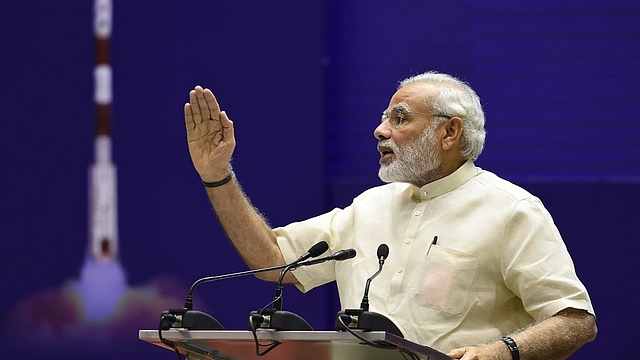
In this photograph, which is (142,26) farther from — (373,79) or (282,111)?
(373,79)

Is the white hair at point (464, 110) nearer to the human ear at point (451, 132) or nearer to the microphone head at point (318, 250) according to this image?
the human ear at point (451, 132)

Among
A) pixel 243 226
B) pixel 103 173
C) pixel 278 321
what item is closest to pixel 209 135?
pixel 243 226

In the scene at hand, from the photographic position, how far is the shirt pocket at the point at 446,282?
2.73 meters

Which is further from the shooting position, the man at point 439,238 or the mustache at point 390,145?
the mustache at point 390,145

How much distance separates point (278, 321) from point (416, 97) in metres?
1.10

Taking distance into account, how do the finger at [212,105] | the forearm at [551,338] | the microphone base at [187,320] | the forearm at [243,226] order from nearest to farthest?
the microphone base at [187,320], the forearm at [551,338], the finger at [212,105], the forearm at [243,226]

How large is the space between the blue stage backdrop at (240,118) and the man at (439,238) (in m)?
1.00

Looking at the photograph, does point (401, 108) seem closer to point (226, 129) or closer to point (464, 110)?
point (464, 110)

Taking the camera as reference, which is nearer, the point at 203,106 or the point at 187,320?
the point at 187,320

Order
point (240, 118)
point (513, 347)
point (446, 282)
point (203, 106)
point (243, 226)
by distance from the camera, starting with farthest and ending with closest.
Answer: point (240, 118)
point (243, 226)
point (203, 106)
point (446, 282)
point (513, 347)

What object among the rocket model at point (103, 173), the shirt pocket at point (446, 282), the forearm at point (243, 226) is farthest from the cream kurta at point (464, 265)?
the rocket model at point (103, 173)

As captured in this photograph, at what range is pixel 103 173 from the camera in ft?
13.9

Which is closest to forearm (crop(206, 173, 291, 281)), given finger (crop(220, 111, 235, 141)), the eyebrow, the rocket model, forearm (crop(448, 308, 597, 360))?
finger (crop(220, 111, 235, 141))

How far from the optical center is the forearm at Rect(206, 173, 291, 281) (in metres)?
2.96
